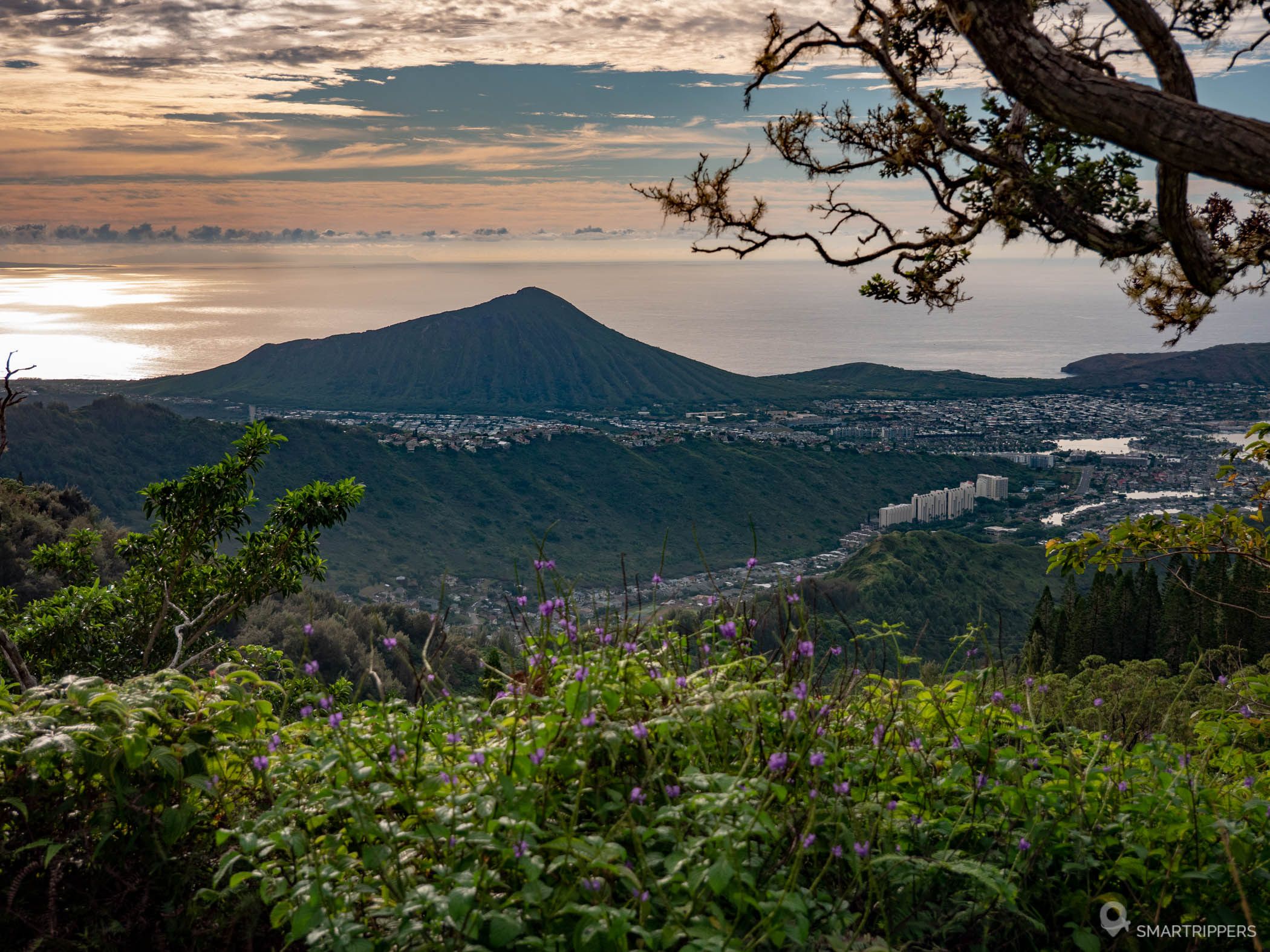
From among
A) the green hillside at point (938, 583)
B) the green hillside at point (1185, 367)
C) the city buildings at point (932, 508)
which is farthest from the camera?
the green hillside at point (1185, 367)

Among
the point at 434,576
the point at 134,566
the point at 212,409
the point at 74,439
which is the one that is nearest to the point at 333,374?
the point at 212,409

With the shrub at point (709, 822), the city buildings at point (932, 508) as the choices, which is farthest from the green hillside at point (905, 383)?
the shrub at point (709, 822)

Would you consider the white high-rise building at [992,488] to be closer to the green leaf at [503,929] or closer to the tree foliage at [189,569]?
the tree foliage at [189,569]

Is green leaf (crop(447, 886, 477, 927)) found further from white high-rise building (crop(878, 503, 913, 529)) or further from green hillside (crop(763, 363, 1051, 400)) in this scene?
green hillside (crop(763, 363, 1051, 400))

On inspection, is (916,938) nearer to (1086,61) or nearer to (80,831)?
(80,831)

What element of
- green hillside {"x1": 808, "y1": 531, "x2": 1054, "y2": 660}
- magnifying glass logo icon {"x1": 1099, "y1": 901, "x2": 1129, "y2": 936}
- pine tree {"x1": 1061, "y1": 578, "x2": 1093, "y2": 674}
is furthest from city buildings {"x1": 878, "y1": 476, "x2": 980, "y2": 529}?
magnifying glass logo icon {"x1": 1099, "y1": 901, "x2": 1129, "y2": 936}

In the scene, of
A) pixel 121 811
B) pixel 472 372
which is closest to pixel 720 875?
pixel 121 811
